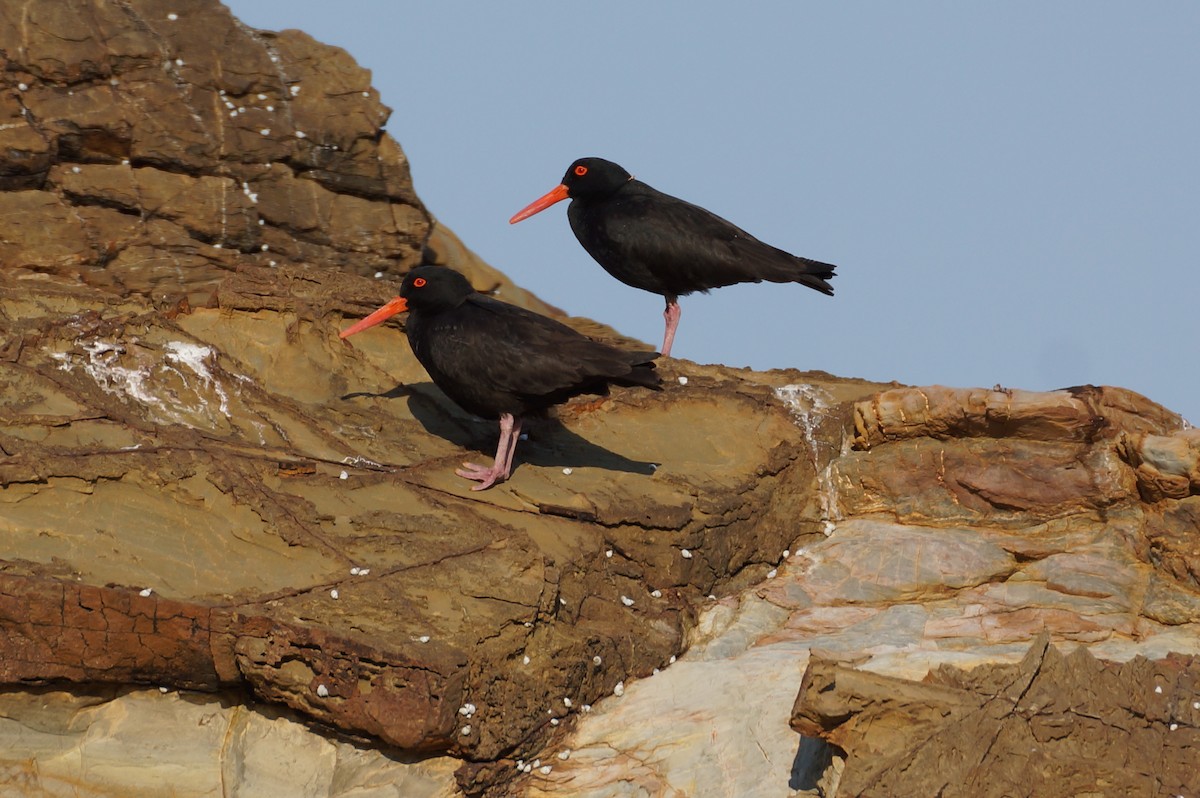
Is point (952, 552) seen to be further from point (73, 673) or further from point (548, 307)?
point (548, 307)

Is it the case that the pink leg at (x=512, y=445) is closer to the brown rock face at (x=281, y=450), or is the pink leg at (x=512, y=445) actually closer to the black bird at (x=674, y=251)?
the brown rock face at (x=281, y=450)

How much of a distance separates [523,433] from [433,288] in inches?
51.7

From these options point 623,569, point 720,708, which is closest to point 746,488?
point 623,569

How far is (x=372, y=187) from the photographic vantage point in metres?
14.3

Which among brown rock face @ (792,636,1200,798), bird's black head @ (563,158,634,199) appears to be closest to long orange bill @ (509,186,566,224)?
bird's black head @ (563,158,634,199)

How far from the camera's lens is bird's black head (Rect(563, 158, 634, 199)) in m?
13.4

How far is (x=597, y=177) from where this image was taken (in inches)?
529

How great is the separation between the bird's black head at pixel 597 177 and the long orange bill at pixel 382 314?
3.10 metres

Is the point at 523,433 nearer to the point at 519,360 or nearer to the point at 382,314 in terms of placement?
the point at 519,360

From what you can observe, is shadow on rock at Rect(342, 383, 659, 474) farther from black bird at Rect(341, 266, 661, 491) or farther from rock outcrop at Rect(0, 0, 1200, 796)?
black bird at Rect(341, 266, 661, 491)

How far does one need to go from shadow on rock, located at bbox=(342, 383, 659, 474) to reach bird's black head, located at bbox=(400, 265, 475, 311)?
91 centimetres

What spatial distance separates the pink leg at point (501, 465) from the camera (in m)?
10.0

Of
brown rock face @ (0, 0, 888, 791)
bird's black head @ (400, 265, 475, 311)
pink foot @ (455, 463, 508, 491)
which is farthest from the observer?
bird's black head @ (400, 265, 475, 311)

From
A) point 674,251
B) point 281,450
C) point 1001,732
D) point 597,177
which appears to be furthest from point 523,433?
point 1001,732
